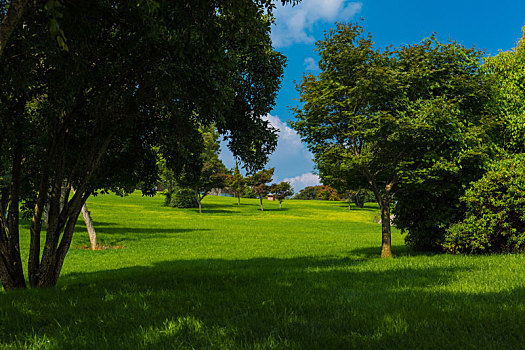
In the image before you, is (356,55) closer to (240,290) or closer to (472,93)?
(472,93)

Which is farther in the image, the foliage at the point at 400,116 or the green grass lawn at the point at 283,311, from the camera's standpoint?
the foliage at the point at 400,116

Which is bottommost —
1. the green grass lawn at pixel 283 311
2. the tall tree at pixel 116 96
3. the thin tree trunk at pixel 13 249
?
the green grass lawn at pixel 283 311

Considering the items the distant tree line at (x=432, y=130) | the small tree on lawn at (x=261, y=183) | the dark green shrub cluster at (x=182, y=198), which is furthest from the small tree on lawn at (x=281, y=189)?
the distant tree line at (x=432, y=130)

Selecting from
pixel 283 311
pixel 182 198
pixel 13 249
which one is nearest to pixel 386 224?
pixel 283 311

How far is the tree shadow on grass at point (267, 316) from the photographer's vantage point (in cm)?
503

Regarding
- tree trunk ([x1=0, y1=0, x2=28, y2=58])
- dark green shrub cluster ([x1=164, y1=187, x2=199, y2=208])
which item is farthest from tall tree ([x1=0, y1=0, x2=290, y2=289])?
dark green shrub cluster ([x1=164, y1=187, x2=199, y2=208])

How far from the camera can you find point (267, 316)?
20.3 ft

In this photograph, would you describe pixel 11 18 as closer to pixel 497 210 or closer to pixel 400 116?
pixel 400 116

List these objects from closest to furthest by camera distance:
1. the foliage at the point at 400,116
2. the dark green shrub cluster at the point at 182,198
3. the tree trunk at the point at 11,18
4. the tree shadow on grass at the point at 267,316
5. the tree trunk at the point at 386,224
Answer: the tree trunk at the point at 11,18 → the tree shadow on grass at the point at 267,316 → the foliage at the point at 400,116 → the tree trunk at the point at 386,224 → the dark green shrub cluster at the point at 182,198

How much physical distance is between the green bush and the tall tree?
9.34m

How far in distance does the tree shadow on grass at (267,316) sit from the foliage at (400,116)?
18.8 ft

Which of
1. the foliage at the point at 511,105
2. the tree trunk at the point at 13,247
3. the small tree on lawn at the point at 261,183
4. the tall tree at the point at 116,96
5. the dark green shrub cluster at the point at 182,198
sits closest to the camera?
the tall tree at the point at 116,96

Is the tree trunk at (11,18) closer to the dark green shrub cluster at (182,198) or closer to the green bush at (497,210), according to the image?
the green bush at (497,210)

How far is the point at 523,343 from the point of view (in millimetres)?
4730
